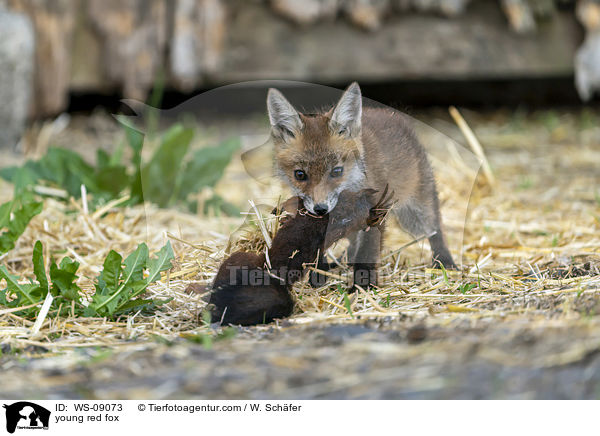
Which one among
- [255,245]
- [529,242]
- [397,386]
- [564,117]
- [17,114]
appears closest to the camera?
[397,386]

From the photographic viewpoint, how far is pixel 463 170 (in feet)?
16.4

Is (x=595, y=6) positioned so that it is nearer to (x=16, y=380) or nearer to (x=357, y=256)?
(x=357, y=256)

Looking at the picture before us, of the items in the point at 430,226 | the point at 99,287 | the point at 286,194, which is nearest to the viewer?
the point at 99,287

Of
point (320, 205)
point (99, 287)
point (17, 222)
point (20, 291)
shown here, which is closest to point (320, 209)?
point (320, 205)

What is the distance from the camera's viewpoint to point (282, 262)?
8.84 ft

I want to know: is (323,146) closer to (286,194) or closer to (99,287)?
(286,194)

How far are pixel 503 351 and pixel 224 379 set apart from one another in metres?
0.83

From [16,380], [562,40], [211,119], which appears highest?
[562,40]

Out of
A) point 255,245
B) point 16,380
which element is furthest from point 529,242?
point 16,380

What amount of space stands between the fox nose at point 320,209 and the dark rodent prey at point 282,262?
→ 0.07 ft

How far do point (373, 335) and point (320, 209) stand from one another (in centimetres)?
64

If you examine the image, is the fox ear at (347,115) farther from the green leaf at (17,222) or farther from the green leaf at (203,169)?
the green leaf at (203,169)

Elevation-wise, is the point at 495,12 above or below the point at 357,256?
above

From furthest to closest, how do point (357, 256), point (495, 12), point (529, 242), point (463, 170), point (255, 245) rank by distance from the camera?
1. point (495, 12)
2. point (463, 170)
3. point (529, 242)
4. point (357, 256)
5. point (255, 245)
